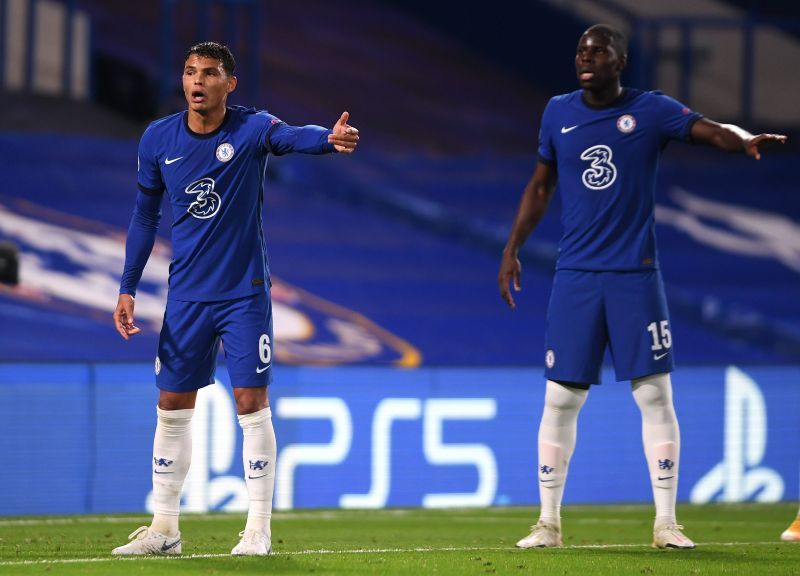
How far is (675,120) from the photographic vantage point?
6.20 m

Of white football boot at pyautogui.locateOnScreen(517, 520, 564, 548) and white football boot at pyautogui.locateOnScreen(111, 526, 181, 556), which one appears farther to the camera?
white football boot at pyautogui.locateOnScreen(517, 520, 564, 548)

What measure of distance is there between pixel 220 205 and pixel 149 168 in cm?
35

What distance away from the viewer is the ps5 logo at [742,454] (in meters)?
10.6

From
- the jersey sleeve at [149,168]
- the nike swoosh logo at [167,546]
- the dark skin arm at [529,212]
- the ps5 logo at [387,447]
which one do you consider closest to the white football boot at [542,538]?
the dark skin arm at [529,212]

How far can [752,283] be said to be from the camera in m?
15.7

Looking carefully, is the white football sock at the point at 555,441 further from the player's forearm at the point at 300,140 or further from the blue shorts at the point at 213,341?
the player's forearm at the point at 300,140

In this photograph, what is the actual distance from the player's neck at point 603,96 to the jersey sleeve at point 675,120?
6.8 inches

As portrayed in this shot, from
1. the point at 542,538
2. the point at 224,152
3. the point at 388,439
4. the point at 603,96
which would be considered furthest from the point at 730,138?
the point at 388,439

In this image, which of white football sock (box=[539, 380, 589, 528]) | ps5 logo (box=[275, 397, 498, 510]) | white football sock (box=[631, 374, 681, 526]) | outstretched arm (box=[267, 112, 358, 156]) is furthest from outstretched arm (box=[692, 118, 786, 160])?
ps5 logo (box=[275, 397, 498, 510])

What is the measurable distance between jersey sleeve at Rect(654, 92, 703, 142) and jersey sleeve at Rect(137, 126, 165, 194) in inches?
78.0

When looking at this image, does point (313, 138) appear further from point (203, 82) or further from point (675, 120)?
point (675, 120)

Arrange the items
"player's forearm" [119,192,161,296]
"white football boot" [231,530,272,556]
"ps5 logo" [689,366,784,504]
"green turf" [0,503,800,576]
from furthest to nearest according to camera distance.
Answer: "ps5 logo" [689,366,784,504] → "player's forearm" [119,192,161,296] → "white football boot" [231,530,272,556] → "green turf" [0,503,800,576]

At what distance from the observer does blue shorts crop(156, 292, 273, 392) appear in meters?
5.82

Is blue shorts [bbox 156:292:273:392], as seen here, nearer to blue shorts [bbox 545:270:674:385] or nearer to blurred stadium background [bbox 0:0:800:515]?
blue shorts [bbox 545:270:674:385]
